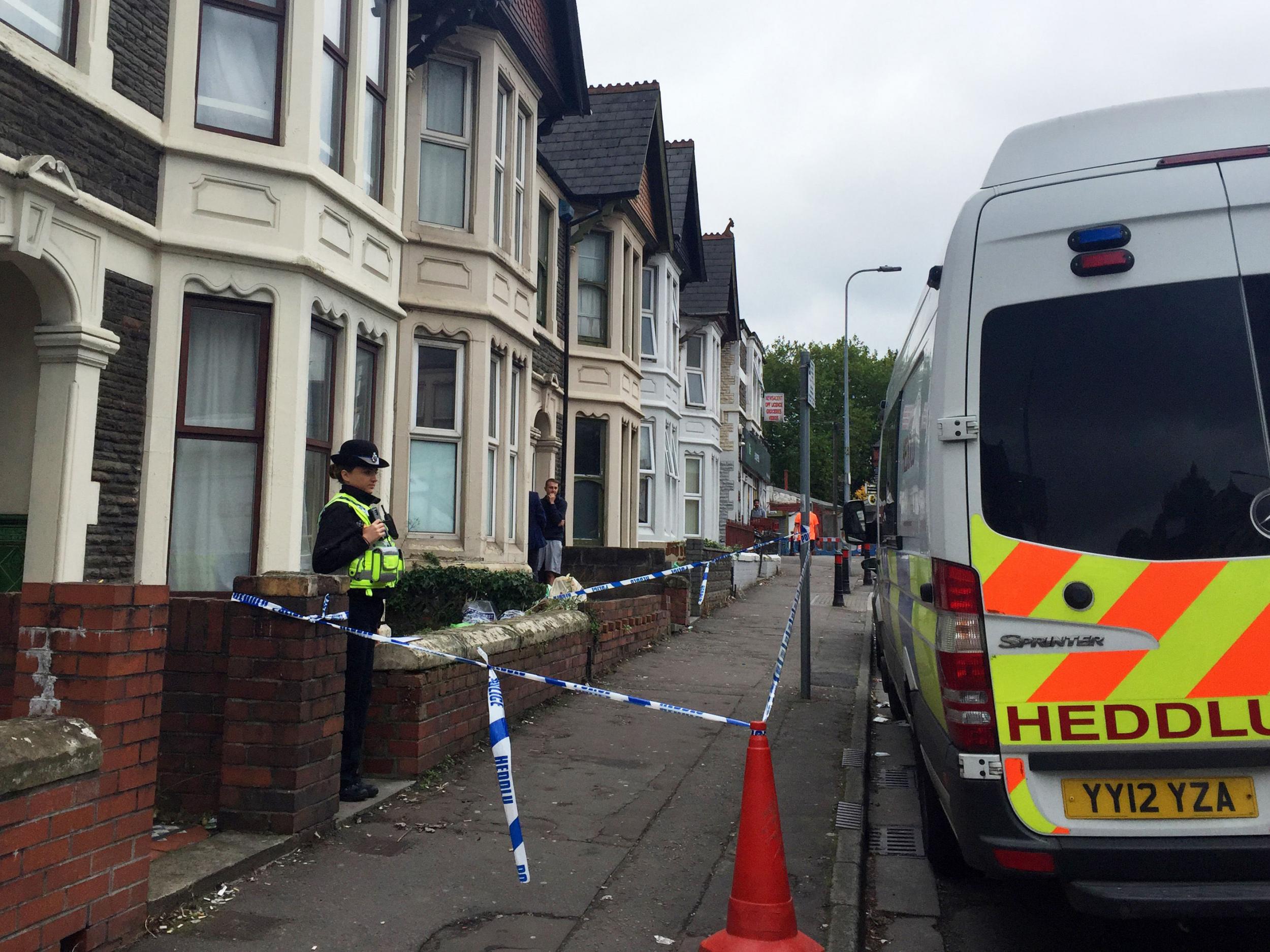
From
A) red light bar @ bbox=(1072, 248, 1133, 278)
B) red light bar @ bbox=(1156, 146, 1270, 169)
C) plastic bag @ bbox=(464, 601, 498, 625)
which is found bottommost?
plastic bag @ bbox=(464, 601, 498, 625)

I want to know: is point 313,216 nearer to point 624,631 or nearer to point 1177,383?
point 624,631

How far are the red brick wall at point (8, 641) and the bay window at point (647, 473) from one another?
698 inches

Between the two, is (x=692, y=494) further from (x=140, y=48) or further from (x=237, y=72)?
(x=140, y=48)

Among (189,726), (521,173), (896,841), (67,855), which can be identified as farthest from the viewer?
(521,173)

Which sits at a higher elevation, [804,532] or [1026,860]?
[804,532]

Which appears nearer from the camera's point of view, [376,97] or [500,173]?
[376,97]

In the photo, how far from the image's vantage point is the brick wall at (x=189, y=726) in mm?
4895

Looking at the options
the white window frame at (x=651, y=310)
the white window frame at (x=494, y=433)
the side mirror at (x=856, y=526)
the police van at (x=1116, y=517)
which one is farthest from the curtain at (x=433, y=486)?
the white window frame at (x=651, y=310)

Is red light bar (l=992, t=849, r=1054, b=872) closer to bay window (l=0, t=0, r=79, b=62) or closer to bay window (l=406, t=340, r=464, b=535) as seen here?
bay window (l=0, t=0, r=79, b=62)

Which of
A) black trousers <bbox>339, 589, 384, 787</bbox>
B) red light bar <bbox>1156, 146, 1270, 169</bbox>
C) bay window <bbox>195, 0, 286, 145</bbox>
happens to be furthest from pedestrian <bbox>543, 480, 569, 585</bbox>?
red light bar <bbox>1156, 146, 1270, 169</bbox>

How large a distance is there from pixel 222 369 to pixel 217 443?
1.88 feet

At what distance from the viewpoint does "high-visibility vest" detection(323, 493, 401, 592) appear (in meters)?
5.57

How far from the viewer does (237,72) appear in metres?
8.56

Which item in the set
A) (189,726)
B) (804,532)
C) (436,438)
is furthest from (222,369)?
(804,532)
